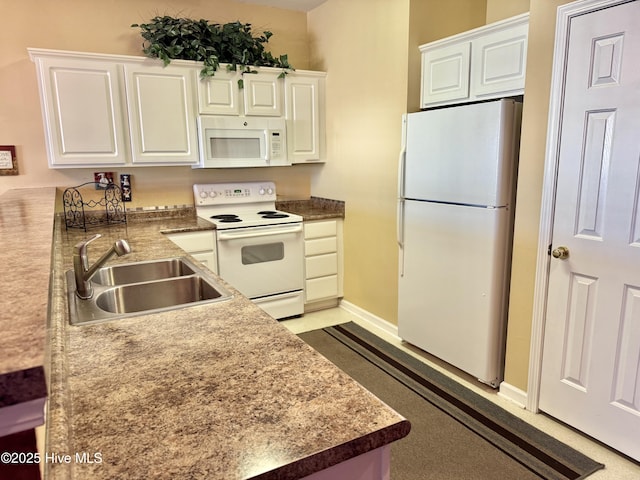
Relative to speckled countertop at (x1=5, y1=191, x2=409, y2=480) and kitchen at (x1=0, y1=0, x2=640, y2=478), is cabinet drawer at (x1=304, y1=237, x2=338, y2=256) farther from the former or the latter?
speckled countertop at (x1=5, y1=191, x2=409, y2=480)

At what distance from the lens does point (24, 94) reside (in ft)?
10.0

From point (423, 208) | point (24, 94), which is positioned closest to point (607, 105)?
point (423, 208)

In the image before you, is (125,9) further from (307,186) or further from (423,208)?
(423,208)

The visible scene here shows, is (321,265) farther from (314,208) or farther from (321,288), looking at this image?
(314,208)

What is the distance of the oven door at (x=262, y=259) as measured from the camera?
11.0 feet

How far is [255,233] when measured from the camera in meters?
3.39

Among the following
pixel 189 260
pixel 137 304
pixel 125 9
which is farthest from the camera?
pixel 125 9

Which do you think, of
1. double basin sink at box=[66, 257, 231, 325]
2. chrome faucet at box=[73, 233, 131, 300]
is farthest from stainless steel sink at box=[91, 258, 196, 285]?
chrome faucet at box=[73, 233, 131, 300]

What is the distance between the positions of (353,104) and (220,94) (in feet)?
3.51

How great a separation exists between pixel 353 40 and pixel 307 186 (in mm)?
1426

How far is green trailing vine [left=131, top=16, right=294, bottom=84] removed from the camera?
3143 millimetres

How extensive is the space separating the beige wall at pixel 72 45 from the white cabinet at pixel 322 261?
0.99m

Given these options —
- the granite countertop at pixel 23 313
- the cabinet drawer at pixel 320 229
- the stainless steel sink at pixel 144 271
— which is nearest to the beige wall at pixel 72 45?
the cabinet drawer at pixel 320 229

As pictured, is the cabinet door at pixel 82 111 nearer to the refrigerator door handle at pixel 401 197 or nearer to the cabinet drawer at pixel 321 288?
the cabinet drawer at pixel 321 288
